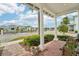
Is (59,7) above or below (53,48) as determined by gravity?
above

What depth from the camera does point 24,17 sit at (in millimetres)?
4406

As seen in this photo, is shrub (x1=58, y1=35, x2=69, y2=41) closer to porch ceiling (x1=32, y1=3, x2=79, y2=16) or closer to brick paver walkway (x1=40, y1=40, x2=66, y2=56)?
brick paver walkway (x1=40, y1=40, x2=66, y2=56)

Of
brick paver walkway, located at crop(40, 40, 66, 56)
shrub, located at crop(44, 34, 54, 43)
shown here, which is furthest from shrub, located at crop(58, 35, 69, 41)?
shrub, located at crop(44, 34, 54, 43)

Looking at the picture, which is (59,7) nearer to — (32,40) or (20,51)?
(32,40)

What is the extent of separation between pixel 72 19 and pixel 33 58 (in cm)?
130

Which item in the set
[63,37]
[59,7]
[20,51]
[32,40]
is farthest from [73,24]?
[20,51]

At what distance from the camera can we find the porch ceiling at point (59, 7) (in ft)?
14.3

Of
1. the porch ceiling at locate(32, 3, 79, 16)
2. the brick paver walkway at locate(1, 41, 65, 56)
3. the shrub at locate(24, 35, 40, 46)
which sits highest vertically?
the porch ceiling at locate(32, 3, 79, 16)

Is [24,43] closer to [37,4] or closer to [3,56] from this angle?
[3,56]

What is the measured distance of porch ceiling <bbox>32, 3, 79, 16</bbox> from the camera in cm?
436

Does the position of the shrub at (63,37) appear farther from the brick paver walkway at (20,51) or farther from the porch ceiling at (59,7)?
the porch ceiling at (59,7)

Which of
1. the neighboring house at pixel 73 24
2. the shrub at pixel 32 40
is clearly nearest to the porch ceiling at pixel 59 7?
the neighboring house at pixel 73 24

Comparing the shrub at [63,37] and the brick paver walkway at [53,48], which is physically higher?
the shrub at [63,37]

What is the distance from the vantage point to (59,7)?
4.46 metres
